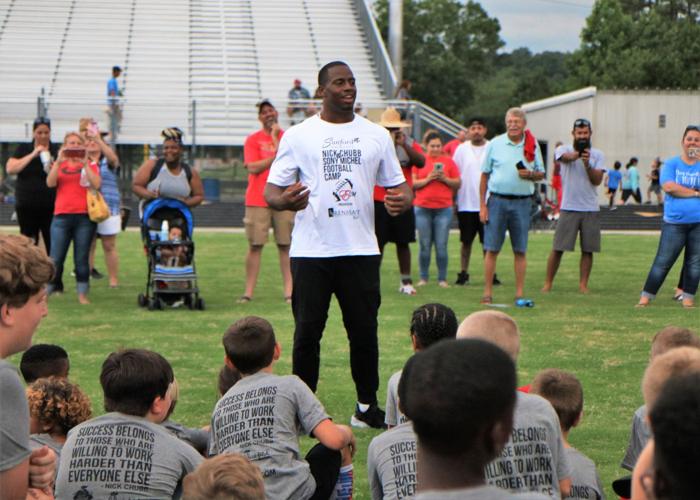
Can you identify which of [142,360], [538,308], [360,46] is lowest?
[538,308]

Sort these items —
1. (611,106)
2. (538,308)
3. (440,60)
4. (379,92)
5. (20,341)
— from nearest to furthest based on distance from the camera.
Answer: (20,341)
(538,308)
(379,92)
(611,106)
(440,60)

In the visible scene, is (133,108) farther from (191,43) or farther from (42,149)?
(42,149)

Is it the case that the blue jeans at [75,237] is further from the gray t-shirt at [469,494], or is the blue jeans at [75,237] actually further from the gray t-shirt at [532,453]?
the gray t-shirt at [469,494]

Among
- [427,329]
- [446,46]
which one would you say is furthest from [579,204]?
[446,46]

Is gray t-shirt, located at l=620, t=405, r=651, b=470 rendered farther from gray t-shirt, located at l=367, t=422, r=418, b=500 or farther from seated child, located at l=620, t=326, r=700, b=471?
gray t-shirt, located at l=367, t=422, r=418, b=500

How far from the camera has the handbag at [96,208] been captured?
12.2 m

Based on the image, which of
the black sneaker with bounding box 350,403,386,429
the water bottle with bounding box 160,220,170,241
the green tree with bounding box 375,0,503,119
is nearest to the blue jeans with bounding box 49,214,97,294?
the water bottle with bounding box 160,220,170,241

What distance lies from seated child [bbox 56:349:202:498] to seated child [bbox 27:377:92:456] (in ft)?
1.39

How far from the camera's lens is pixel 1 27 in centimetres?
4234

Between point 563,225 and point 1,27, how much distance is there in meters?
33.4

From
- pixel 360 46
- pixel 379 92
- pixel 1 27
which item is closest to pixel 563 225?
pixel 379 92

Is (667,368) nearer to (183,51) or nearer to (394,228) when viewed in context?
(394,228)

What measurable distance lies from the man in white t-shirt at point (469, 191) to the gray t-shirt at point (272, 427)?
31.7 ft

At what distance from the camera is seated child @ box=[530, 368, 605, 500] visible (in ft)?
15.2
